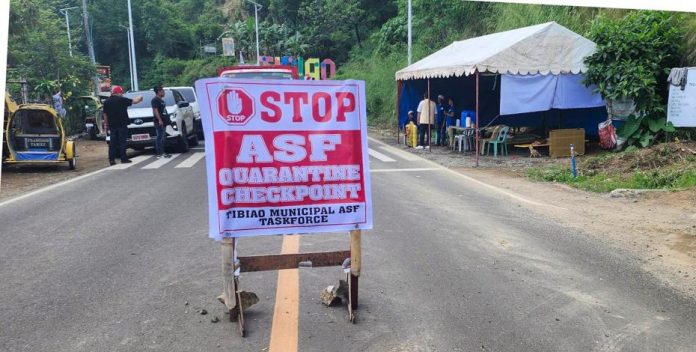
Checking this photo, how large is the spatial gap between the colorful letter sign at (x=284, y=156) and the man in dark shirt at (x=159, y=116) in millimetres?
11677

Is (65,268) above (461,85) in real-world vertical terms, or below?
below

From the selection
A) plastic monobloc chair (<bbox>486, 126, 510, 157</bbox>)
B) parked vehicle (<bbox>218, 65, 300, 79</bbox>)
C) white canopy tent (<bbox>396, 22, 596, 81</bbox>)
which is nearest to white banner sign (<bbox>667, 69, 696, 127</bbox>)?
white canopy tent (<bbox>396, 22, 596, 81</bbox>)

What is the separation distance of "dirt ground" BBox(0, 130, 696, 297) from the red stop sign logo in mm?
3924

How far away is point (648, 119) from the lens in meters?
13.9

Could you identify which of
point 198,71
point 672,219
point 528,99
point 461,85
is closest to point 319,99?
point 672,219

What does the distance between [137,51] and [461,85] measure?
2468 inches

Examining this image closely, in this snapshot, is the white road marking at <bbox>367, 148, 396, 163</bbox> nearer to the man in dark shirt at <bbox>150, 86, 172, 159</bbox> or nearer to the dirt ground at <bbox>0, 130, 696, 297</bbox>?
the dirt ground at <bbox>0, 130, 696, 297</bbox>

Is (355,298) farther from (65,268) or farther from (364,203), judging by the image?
(65,268)

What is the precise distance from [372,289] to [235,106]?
6.47 feet

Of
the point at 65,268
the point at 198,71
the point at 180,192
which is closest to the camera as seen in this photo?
the point at 65,268

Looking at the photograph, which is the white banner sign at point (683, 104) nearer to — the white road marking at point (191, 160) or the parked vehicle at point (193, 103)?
the white road marking at point (191, 160)

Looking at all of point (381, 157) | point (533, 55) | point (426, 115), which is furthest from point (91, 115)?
point (533, 55)

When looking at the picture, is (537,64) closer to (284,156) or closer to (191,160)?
(191,160)

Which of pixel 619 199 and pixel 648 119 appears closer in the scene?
pixel 619 199
